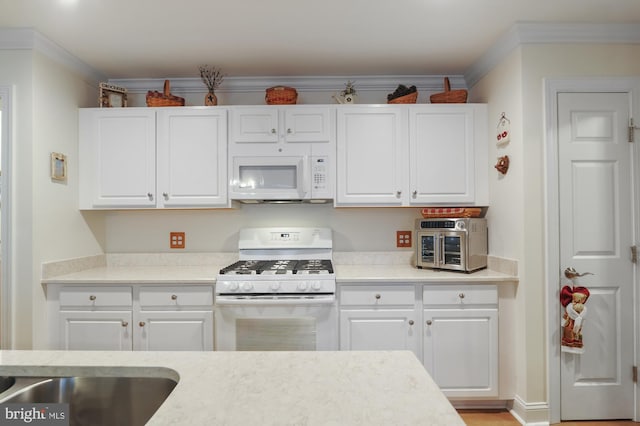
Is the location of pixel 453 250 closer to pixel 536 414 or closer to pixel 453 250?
pixel 453 250

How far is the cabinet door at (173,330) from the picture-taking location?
8.20ft

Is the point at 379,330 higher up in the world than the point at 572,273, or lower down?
lower down

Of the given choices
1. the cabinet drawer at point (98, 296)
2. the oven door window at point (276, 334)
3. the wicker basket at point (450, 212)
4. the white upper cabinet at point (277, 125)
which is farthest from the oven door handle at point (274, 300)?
the white upper cabinet at point (277, 125)

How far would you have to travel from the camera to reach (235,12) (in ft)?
7.09

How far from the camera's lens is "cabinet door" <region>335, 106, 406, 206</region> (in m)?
2.81

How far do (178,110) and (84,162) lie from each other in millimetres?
798

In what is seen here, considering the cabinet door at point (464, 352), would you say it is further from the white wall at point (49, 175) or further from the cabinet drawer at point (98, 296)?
the white wall at point (49, 175)

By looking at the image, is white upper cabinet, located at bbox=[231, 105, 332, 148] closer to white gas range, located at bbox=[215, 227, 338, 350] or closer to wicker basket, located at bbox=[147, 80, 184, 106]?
wicker basket, located at bbox=[147, 80, 184, 106]

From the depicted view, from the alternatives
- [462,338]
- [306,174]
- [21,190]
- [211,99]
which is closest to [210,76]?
[211,99]

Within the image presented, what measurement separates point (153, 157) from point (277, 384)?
2.39 metres

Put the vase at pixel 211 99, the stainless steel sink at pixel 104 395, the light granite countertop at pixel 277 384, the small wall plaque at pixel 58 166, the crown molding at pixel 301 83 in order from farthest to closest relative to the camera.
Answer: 1. the crown molding at pixel 301 83
2. the vase at pixel 211 99
3. the small wall plaque at pixel 58 166
4. the stainless steel sink at pixel 104 395
5. the light granite countertop at pixel 277 384

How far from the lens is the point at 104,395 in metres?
1.01

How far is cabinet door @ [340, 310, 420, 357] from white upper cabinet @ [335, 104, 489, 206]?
81cm

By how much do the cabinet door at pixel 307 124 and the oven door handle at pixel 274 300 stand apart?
1.14 meters
